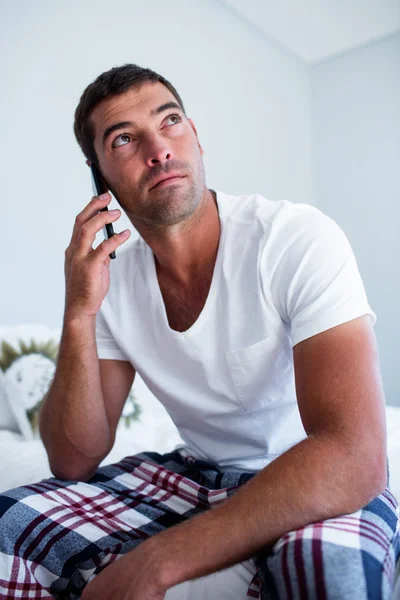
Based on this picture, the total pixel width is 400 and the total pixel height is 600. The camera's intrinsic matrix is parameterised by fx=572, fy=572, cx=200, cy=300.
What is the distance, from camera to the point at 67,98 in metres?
2.24

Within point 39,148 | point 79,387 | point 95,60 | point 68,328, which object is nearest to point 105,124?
point 68,328

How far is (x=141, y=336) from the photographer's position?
1303 mm

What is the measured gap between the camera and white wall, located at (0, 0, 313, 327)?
2.05 metres

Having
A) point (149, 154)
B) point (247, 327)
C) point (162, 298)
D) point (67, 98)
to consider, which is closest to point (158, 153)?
point (149, 154)

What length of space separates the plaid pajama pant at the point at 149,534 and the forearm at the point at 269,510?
0.09ft

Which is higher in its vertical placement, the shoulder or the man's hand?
the shoulder

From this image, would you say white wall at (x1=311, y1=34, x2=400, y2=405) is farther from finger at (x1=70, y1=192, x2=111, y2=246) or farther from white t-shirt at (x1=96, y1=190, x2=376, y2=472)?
finger at (x1=70, y1=192, x2=111, y2=246)

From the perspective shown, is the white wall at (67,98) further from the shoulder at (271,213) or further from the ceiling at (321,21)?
the shoulder at (271,213)

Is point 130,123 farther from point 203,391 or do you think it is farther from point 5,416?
point 5,416

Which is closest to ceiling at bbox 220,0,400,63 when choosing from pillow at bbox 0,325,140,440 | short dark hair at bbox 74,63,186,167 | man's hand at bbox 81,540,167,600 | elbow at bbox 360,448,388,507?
short dark hair at bbox 74,63,186,167

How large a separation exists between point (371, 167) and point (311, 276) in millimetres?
3136

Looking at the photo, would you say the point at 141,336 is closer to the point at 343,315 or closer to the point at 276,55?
the point at 343,315

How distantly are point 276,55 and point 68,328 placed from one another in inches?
122

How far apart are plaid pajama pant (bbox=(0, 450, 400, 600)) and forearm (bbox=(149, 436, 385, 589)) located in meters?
0.03
